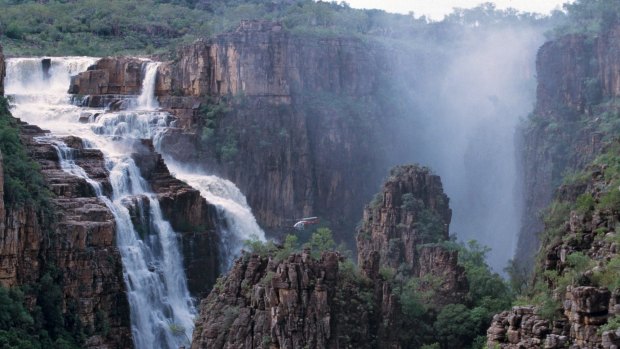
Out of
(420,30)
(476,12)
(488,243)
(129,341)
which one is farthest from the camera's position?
(476,12)

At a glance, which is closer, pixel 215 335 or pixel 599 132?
pixel 215 335

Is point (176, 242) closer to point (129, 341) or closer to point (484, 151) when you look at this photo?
point (129, 341)

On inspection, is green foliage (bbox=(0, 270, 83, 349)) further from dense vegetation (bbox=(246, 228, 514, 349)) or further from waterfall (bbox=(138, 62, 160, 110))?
waterfall (bbox=(138, 62, 160, 110))

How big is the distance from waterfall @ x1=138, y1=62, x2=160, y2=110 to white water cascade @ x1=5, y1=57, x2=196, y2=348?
157 inches

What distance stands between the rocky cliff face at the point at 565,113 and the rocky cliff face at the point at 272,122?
13431 millimetres

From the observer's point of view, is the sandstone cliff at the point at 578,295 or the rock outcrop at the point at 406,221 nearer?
the sandstone cliff at the point at 578,295

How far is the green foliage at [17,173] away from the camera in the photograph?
59.8 metres

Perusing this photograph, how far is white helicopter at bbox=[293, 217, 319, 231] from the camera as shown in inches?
3605

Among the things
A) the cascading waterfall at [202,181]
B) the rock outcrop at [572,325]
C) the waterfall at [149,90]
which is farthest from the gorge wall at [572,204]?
the waterfall at [149,90]

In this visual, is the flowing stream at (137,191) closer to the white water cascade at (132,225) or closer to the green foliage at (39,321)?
the white water cascade at (132,225)

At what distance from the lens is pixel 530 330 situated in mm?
28859

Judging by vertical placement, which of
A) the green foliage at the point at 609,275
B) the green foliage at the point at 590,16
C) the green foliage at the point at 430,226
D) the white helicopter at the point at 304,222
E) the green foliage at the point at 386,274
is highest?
the green foliage at the point at 590,16

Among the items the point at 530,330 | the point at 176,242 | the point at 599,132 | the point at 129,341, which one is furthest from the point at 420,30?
the point at 530,330

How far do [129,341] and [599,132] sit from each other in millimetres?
35147
